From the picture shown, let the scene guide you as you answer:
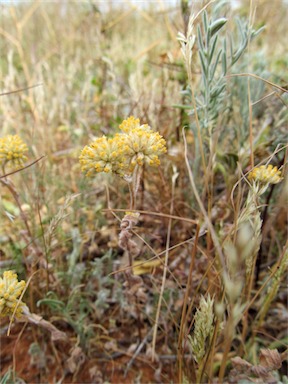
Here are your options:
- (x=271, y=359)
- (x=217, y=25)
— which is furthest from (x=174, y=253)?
(x=217, y=25)

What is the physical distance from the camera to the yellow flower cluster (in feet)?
2.43

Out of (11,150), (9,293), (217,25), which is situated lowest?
(9,293)

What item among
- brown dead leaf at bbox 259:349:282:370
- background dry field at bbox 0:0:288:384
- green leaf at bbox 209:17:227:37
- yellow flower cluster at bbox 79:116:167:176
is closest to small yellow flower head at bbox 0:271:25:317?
background dry field at bbox 0:0:288:384

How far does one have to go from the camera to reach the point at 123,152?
74 centimetres

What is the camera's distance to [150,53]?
113 inches

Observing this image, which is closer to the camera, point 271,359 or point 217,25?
point 271,359

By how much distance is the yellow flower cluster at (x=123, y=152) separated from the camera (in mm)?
740

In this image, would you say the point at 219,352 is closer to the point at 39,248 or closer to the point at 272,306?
the point at 272,306

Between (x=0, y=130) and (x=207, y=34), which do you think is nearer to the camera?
(x=207, y=34)

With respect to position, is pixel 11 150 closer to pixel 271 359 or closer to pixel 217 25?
pixel 217 25

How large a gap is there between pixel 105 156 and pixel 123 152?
4 cm

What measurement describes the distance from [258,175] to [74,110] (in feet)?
5.04

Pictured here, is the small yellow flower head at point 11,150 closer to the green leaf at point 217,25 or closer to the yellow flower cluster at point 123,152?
the yellow flower cluster at point 123,152

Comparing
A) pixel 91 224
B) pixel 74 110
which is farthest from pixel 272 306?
pixel 74 110
